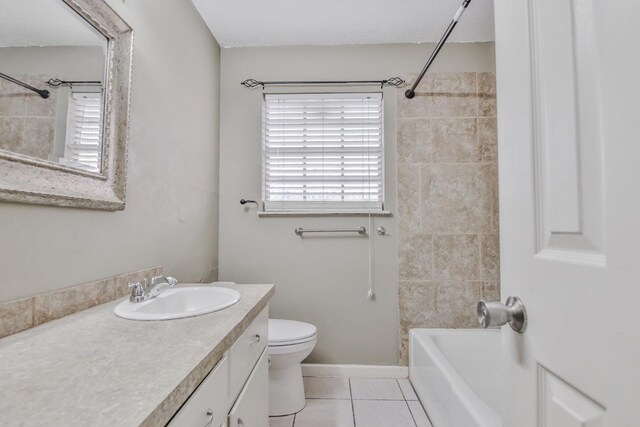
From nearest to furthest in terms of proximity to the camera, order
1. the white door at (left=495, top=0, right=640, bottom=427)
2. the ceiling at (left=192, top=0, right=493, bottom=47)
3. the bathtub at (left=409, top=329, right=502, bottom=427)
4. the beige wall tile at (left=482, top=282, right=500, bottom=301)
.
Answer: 1. the white door at (left=495, top=0, right=640, bottom=427)
2. the bathtub at (left=409, top=329, right=502, bottom=427)
3. the ceiling at (left=192, top=0, right=493, bottom=47)
4. the beige wall tile at (left=482, top=282, right=500, bottom=301)

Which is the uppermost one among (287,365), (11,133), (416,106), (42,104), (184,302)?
(416,106)

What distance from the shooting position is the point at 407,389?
6.57 feet

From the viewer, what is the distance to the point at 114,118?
1.17 metres

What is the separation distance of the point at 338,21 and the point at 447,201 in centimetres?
143

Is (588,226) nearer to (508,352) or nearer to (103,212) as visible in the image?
(508,352)

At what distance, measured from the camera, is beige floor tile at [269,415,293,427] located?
65.0 inches

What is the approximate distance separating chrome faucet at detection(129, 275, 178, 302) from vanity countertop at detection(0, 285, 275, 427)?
4.3 inches

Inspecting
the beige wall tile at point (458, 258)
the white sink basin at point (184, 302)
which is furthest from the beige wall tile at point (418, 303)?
the white sink basin at point (184, 302)

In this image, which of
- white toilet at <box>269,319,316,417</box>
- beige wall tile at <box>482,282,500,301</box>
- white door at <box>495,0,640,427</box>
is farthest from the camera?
beige wall tile at <box>482,282,500,301</box>

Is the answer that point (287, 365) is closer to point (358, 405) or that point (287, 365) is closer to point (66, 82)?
point (358, 405)

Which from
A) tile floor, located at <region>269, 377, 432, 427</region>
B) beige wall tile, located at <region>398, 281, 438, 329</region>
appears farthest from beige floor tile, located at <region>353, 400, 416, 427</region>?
beige wall tile, located at <region>398, 281, 438, 329</region>

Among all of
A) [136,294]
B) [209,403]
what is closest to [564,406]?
[209,403]

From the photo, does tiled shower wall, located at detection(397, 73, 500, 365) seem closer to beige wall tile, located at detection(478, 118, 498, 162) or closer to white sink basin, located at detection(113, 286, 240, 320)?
beige wall tile, located at detection(478, 118, 498, 162)

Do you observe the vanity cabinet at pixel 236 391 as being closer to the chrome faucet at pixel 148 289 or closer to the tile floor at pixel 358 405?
the chrome faucet at pixel 148 289
